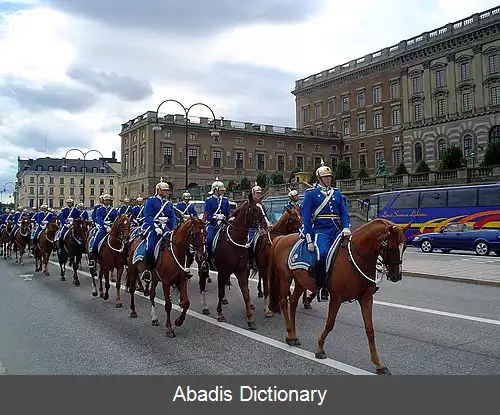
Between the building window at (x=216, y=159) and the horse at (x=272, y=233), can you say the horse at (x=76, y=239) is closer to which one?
the horse at (x=272, y=233)

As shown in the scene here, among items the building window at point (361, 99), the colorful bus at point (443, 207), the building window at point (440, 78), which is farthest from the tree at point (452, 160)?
the building window at point (361, 99)

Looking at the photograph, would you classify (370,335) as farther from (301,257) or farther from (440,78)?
(440,78)

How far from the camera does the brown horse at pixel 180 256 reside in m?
8.70

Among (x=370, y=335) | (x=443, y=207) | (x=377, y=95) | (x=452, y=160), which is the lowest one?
(x=370, y=335)

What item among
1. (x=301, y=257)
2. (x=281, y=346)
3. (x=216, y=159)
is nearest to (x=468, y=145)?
(x=216, y=159)

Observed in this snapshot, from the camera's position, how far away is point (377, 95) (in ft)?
267

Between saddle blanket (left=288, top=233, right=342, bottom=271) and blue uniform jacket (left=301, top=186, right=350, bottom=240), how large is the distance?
0.28 m

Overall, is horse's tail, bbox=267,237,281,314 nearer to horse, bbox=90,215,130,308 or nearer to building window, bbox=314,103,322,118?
horse, bbox=90,215,130,308

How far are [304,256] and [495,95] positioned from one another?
6614 cm

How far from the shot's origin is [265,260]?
1088cm

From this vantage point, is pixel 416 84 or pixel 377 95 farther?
pixel 377 95

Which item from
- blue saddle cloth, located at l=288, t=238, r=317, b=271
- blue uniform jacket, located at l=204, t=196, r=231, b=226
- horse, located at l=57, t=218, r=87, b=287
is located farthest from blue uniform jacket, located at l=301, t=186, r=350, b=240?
horse, located at l=57, t=218, r=87, b=287

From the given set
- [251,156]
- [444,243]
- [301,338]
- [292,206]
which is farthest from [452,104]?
[301,338]

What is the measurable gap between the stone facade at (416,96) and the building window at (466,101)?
127mm
